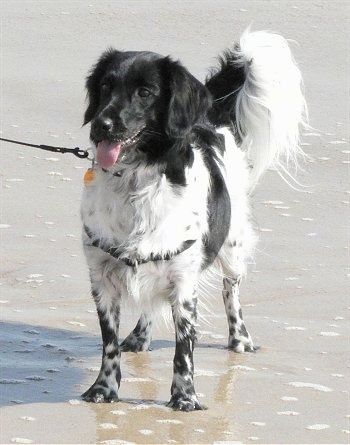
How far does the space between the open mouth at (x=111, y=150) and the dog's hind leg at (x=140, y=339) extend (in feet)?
4.05

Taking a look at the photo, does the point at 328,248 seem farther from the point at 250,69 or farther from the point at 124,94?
the point at 124,94

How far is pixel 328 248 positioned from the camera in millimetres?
7234

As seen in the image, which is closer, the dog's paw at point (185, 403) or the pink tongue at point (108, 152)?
the pink tongue at point (108, 152)

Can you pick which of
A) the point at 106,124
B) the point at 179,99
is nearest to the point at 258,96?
the point at 179,99

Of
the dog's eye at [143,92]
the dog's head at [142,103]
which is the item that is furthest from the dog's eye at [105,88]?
the dog's eye at [143,92]

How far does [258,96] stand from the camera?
605cm

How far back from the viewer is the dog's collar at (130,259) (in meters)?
4.79

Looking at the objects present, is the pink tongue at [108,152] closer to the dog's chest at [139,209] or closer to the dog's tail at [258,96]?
the dog's chest at [139,209]

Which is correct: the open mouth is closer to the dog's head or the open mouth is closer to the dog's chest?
the dog's head

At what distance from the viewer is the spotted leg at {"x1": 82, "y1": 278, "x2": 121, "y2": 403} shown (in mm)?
4836

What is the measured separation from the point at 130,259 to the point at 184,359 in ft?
1.59

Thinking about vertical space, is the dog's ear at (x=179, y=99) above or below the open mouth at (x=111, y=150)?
above

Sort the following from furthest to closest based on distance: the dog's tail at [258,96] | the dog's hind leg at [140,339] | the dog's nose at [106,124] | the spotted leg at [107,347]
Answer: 1. the dog's tail at [258,96]
2. the dog's hind leg at [140,339]
3. the spotted leg at [107,347]
4. the dog's nose at [106,124]

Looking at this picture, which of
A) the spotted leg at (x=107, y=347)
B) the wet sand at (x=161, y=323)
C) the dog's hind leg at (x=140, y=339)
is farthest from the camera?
the dog's hind leg at (x=140, y=339)
